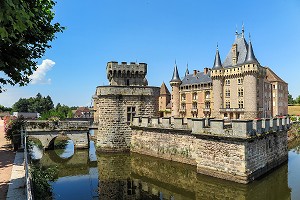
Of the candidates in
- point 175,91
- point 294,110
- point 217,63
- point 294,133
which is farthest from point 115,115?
point 294,110

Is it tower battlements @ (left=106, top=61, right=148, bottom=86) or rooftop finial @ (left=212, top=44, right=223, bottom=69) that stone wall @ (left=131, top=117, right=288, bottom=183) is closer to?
tower battlements @ (left=106, top=61, right=148, bottom=86)

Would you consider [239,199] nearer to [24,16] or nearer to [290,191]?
[290,191]

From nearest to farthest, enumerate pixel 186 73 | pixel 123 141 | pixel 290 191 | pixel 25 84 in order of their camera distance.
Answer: pixel 25 84 < pixel 290 191 < pixel 123 141 < pixel 186 73

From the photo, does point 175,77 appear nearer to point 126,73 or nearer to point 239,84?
point 239,84

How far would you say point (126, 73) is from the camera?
24.9m

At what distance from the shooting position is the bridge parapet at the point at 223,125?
13477 mm

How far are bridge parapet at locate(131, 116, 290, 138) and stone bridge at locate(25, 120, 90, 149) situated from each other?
6807 mm

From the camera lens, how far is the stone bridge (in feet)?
76.1

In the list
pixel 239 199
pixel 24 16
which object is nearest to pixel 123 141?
pixel 239 199

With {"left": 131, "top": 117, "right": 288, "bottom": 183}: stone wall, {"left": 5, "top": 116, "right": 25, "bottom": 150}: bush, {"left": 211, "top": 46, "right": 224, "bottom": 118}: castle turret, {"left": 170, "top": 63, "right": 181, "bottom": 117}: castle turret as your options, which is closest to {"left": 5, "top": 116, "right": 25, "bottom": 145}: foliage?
{"left": 5, "top": 116, "right": 25, "bottom": 150}: bush

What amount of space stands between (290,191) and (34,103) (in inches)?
3703

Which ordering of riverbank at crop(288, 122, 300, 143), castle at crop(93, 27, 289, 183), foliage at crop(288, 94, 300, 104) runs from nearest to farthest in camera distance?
1. castle at crop(93, 27, 289, 183)
2. riverbank at crop(288, 122, 300, 143)
3. foliage at crop(288, 94, 300, 104)

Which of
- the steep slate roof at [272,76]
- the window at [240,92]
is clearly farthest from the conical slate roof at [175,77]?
the steep slate roof at [272,76]

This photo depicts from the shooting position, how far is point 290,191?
13.3 metres
